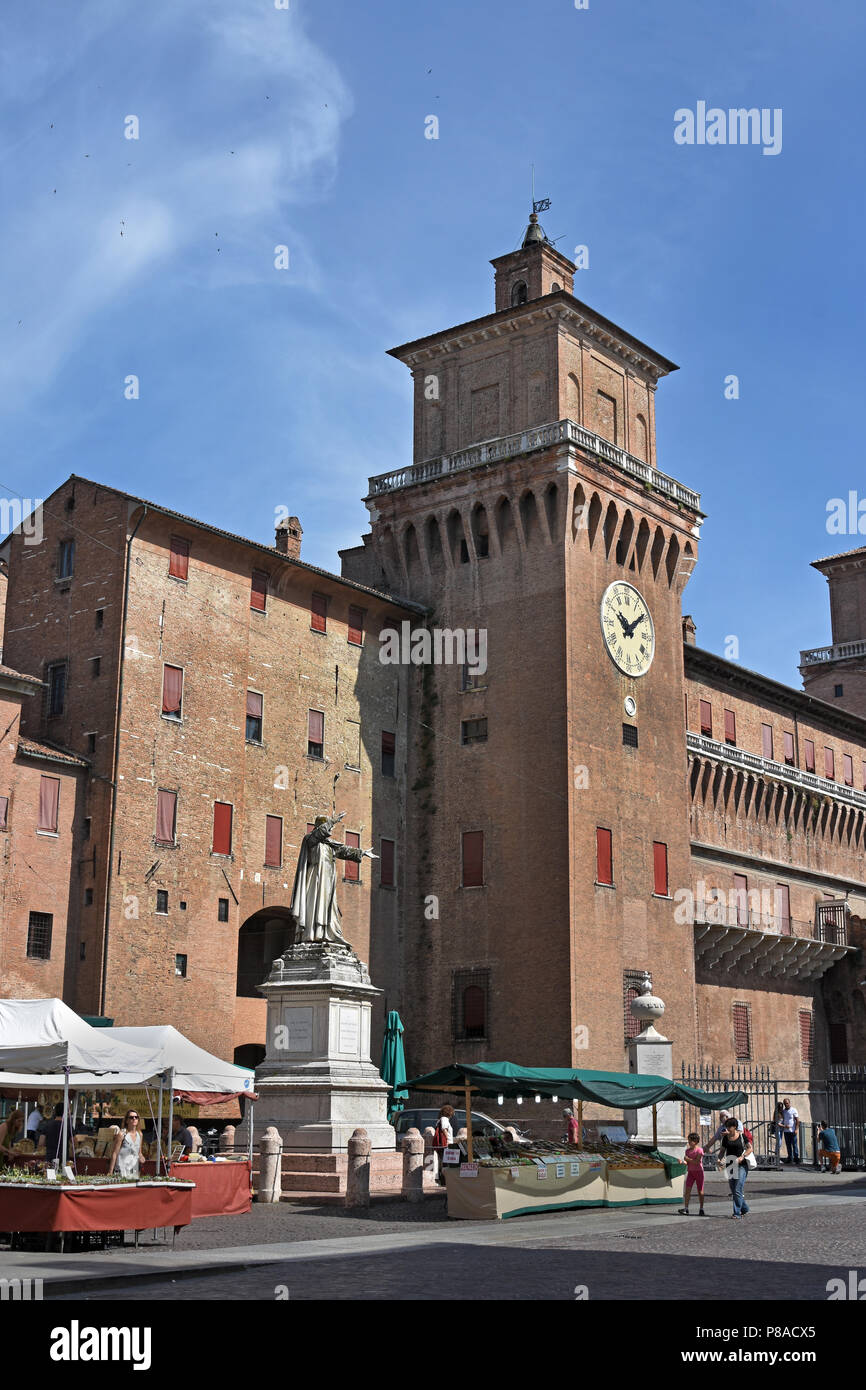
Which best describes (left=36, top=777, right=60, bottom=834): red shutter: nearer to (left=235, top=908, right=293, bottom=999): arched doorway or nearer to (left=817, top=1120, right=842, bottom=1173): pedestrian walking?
(left=235, top=908, right=293, bottom=999): arched doorway

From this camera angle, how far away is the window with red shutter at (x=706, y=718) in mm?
50719

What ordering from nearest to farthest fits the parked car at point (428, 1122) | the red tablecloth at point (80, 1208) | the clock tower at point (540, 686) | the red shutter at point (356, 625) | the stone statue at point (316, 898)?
the red tablecloth at point (80, 1208)
the stone statue at point (316, 898)
the parked car at point (428, 1122)
the clock tower at point (540, 686)
the red shutter at point (356, 625)

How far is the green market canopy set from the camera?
80.5ft

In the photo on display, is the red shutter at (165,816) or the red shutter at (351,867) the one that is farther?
the red shutter at (351,867)

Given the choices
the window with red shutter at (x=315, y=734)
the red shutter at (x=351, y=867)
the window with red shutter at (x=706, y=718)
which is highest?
the window with red shutter at (x=706, y=718)

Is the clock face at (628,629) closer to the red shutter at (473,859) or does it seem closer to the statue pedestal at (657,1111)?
the red shutter at (473,859)

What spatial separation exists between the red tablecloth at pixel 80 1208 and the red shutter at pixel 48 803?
18710 mm

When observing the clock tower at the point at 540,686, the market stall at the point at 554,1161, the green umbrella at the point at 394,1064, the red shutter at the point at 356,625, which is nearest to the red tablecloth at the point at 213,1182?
the market stall at the point at 554,1161

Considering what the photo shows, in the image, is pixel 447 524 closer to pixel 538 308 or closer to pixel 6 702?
pixel 538 308

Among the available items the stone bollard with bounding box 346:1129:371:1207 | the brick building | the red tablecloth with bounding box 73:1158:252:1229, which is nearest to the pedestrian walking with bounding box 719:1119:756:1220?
the stone bollard with bounding box 346:1129:371:1207

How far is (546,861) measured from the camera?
41094 millimetres

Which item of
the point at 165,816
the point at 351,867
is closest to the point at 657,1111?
the point at 165,816

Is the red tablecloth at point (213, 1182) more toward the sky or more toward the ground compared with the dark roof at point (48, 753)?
more toward the ground

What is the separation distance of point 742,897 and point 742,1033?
Result: 4.45m
